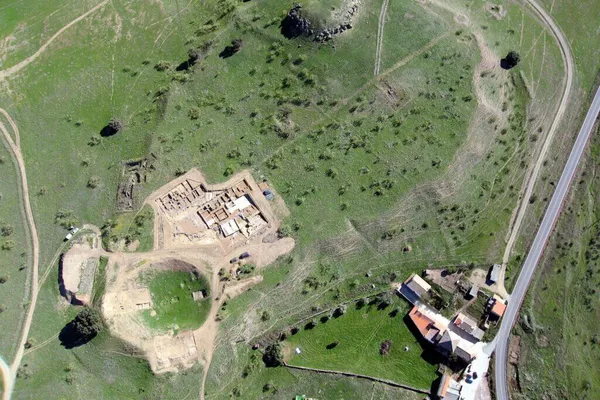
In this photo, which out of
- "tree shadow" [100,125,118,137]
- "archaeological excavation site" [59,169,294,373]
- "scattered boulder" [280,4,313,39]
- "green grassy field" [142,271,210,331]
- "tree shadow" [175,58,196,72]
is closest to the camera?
"archaeological excavation site" [59,169,294,373]

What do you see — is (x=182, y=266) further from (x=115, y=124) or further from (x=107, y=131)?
(x=107, y=131)

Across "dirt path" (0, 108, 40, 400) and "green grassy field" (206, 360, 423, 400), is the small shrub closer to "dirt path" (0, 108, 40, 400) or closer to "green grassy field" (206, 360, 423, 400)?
"green grassy field" (206, 360, 423, 400)

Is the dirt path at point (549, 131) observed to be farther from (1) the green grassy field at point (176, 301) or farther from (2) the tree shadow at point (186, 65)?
(2) the tree shadow at point (186, 65)

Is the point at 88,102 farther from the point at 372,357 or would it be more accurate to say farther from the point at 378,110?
the point at 372,357

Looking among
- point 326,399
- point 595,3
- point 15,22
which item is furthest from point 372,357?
point 15,22

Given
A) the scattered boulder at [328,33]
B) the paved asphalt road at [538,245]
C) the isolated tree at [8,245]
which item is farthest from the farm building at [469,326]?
the isolated tree at [8,245]

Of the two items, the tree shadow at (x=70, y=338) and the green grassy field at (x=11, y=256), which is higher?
the green grassy field at (x=11, y=256)

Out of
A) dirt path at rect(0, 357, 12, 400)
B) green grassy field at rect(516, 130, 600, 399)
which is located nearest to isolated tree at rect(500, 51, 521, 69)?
green grassy field at rect(516, 130, 600, 399)
